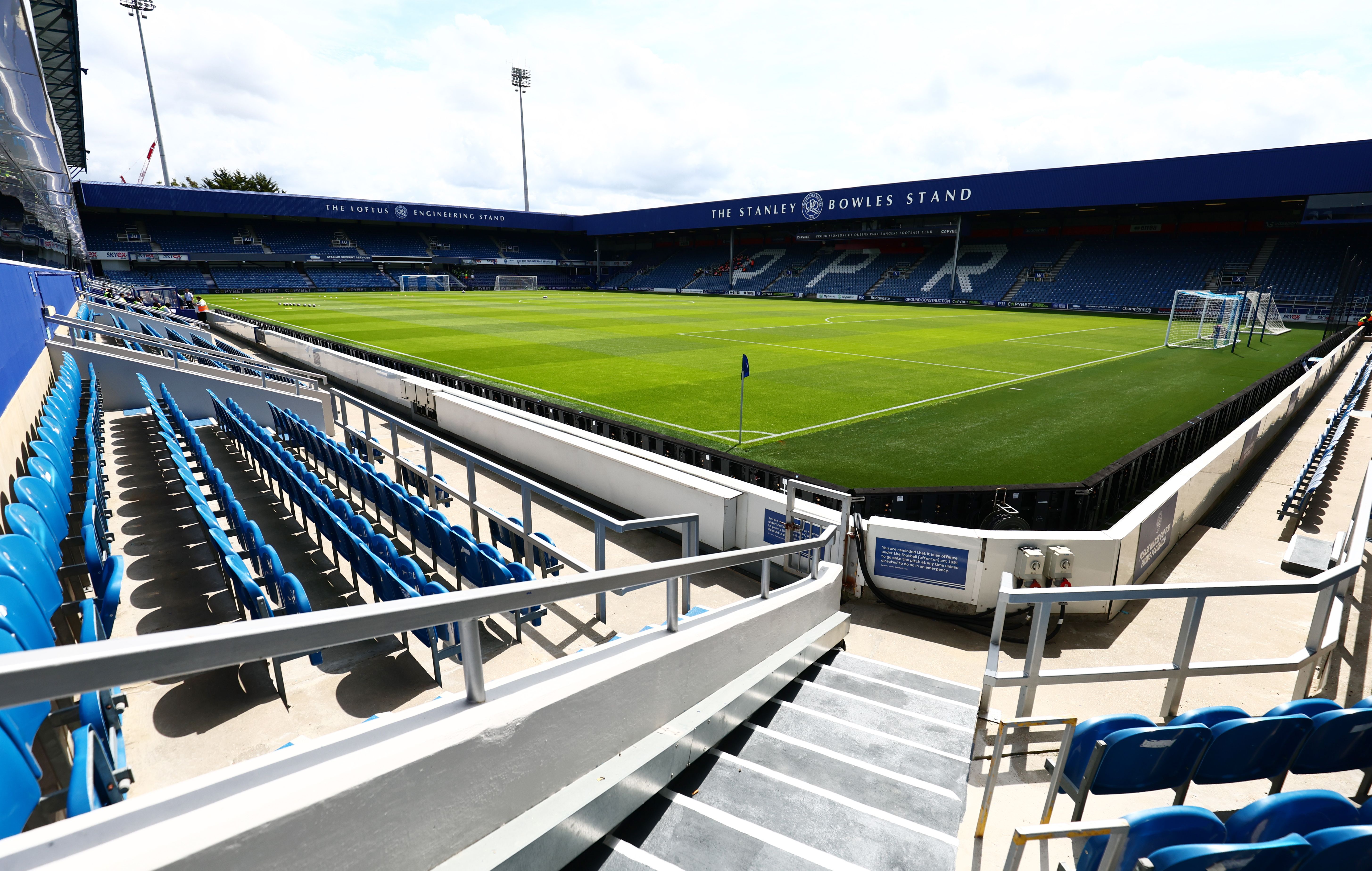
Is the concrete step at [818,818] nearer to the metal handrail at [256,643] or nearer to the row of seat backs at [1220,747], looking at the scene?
the row of seat backs at [1220,747]

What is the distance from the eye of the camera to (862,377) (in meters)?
19.1

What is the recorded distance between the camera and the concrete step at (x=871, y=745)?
3.42 meters

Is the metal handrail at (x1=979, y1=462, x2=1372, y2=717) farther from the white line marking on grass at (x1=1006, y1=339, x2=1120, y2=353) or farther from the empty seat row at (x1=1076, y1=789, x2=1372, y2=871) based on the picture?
the white line marking on grass at (x1=1006, y1=339, x2=1120, y2=353)

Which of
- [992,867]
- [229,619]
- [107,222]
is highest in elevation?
[107,222]

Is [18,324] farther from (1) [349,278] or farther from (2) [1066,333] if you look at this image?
(1) [349,278]

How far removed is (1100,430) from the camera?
1320cm

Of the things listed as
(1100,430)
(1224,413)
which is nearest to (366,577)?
(1100,430)

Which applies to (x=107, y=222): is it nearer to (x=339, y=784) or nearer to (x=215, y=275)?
(x=215, y=275)

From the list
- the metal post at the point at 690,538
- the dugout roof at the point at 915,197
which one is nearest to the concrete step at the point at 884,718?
the metal post at the point at 690,538

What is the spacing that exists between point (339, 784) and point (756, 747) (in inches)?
86.0

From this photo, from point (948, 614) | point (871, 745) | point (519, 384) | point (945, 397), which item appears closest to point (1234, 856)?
point (871, 745)

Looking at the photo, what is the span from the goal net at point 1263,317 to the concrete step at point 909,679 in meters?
32.7

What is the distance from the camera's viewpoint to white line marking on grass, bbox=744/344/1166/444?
13.0m

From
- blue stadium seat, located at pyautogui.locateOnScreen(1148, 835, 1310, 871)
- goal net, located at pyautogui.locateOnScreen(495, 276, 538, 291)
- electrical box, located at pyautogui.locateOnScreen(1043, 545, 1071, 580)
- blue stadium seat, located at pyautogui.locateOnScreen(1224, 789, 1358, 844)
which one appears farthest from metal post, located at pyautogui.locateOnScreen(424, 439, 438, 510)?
goal net, located at pyautogui.locateOnScreen(495, 276, 538, 291)
